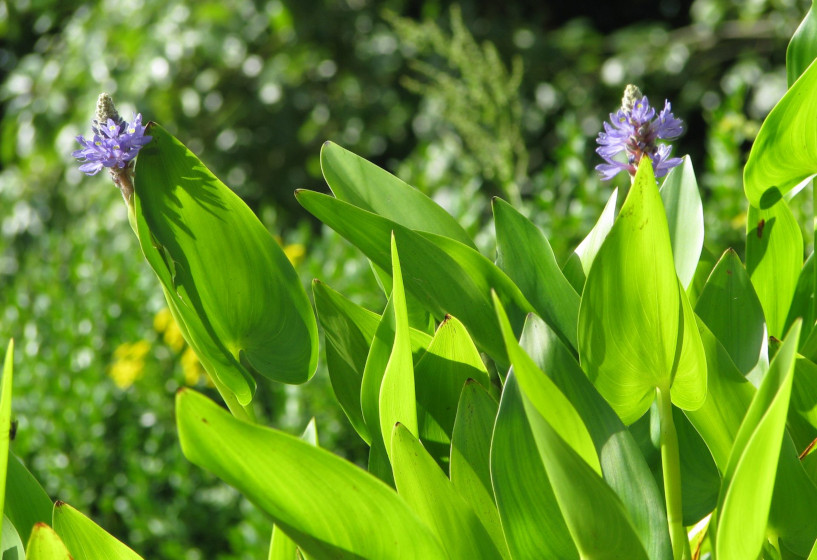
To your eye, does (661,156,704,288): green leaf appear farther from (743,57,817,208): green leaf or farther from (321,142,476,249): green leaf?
(321,142,476,249): green leaf

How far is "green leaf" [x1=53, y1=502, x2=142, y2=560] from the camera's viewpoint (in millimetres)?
581

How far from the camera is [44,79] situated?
11.8 ft

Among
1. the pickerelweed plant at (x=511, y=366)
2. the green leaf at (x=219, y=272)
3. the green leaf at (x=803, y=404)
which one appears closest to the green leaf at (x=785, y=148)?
the pickerelweed plant at (x=511, y=366)

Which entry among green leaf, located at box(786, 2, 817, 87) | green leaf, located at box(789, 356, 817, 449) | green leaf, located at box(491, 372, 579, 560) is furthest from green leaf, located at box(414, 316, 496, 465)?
green leaf, located at box(786, 2, 817, 87)

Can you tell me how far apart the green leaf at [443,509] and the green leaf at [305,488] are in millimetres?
36

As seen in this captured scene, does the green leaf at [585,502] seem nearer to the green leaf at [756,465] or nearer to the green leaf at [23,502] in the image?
the green leaf at [756,465]

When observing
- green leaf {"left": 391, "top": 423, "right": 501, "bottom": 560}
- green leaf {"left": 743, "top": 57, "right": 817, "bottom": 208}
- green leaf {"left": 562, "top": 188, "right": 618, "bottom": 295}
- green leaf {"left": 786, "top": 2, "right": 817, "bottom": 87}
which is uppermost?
green leaf {"left": 786, "top": 2, "right": 817, "bottom": 87}

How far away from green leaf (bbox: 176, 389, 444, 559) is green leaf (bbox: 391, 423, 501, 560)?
4cm

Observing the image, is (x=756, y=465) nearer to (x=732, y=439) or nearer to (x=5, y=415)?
(x=732, y=439)

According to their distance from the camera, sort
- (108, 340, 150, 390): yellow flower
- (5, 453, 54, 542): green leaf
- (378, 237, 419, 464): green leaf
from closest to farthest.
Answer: (378, 237, 419, 464): green leaf
(5, 453, 54, 542): green leaf
(108, 340, 150, 390): yellow flower

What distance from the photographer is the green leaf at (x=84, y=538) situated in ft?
1.91

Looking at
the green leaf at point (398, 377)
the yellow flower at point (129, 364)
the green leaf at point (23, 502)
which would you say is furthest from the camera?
the yellow flower at point (129, 364)

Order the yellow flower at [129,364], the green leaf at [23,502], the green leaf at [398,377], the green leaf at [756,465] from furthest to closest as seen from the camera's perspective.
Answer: the yellow flower at [129,364] → the green leaf at [23,502] → the green leaf at [398,377] → the green leaf at [756,465]

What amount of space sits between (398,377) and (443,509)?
82mm
